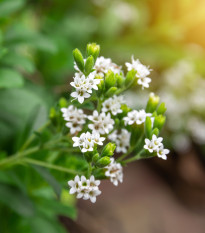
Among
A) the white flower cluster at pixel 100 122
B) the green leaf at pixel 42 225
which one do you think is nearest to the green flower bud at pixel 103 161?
the white flower cluster at pixel 100 122

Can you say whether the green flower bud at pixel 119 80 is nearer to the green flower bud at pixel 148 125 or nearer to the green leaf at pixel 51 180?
the green flower bud at pixel 148 125

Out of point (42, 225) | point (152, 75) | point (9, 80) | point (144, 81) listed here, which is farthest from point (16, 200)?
point (152, 75)

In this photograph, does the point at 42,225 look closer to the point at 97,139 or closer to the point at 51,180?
the point at 51,180

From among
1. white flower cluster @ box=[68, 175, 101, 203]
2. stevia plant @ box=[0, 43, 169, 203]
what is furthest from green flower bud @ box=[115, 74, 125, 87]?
white flower cluster @ box=[68, 175, 101, 203]

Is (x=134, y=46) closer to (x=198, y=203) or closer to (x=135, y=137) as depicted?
(x=198, y=203)

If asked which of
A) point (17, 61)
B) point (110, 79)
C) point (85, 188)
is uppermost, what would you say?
point (17, 61)

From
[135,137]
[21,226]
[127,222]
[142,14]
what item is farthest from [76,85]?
[142,14]
